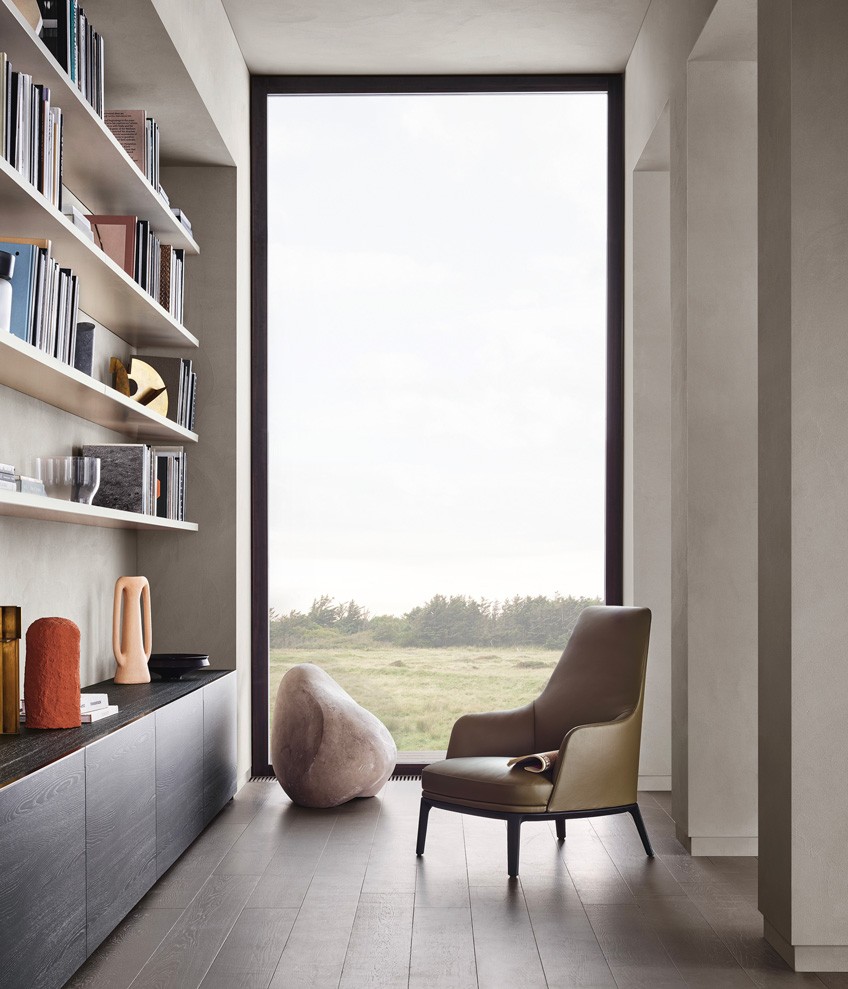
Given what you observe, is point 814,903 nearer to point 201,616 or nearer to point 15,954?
point 15,954

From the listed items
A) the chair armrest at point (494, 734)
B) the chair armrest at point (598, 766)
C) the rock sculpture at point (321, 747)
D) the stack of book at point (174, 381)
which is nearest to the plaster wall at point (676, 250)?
the chair armrest at point (598, 766)

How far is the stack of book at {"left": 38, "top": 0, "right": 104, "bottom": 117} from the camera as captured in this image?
302 centimetres

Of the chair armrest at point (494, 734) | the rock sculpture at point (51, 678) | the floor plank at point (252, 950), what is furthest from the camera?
the chair armrest at point (494, 734)

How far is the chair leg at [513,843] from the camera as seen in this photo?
11.4 feet

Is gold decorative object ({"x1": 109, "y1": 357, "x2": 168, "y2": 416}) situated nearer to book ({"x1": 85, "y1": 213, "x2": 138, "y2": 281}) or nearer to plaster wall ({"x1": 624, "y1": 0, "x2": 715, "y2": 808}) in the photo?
book ({"x1": 85, "y1": 213, "x2": 138, "y2": 281})

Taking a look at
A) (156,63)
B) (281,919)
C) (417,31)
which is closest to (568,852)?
(281,919)

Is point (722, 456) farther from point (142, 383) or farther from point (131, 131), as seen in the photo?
point (131, 131)

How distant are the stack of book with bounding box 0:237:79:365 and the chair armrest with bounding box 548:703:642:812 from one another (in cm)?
202

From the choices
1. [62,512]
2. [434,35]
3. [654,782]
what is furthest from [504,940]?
[434,35]

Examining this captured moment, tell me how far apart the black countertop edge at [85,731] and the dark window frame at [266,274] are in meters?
1.19

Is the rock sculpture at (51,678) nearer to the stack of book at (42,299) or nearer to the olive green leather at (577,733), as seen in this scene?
the stack of book at (42,299)

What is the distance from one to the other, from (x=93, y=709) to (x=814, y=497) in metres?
2.06

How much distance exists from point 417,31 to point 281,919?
3.84m

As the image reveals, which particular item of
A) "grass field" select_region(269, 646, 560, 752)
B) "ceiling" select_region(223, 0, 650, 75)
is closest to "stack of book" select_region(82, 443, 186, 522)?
"grass field" select_region(269, 646, 560, 752)
